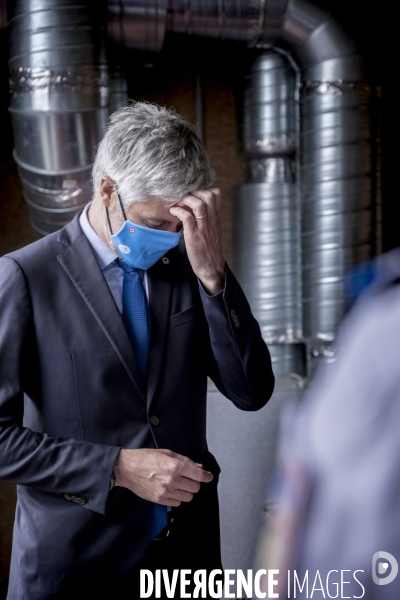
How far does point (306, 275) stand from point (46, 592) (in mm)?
1711

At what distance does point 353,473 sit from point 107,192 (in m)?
0.77

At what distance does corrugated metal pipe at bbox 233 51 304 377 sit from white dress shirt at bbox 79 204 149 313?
1499 millimetres

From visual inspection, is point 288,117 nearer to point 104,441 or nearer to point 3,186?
point 3,186

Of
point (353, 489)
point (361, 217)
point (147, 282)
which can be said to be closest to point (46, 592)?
point (147, 282)

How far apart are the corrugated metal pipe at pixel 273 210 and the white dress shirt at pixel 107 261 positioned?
1499mm

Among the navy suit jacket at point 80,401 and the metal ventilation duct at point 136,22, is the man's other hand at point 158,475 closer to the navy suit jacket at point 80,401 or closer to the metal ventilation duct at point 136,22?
the navy suit jacket at point 80,401

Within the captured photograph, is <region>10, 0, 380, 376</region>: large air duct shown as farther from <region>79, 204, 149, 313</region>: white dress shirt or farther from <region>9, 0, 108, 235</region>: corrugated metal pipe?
<region>79, 204, 149, 313</region>: white dress shirt

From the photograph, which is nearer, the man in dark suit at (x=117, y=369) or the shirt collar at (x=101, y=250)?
the man in dark suit at (x=117, y=369)

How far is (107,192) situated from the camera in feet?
4.12

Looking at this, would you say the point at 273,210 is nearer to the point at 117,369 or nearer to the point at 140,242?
the point at 140,242

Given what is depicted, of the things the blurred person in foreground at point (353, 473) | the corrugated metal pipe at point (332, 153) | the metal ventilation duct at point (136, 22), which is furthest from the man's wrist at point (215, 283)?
the metal ventilation duct at point (136, 22)

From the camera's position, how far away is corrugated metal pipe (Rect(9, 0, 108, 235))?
7.43 ft

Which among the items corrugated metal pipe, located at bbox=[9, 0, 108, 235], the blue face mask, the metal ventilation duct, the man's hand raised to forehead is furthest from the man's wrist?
the metal ventilation duct

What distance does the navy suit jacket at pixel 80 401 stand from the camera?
1144 mm
